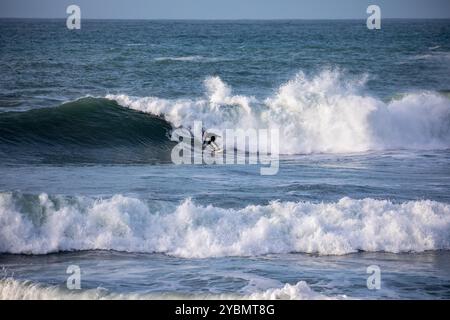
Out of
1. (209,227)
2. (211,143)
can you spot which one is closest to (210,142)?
(211,143)

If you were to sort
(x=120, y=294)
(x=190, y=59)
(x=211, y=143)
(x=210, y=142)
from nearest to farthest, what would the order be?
(x=120, y=294) → (x=211, y=143) → (x=210, y=142) → (x=190, y=59)

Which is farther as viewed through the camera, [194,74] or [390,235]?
[194,74]

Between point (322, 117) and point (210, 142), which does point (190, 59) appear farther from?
point (210, 142)

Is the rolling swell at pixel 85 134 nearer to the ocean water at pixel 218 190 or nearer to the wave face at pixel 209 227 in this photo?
the ocean water at pixel 218 190

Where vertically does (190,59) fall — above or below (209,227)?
above

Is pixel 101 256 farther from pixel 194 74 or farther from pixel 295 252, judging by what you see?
pixel 194 74

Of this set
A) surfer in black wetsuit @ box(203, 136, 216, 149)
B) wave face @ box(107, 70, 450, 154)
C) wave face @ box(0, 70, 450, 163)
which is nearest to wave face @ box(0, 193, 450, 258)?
wave face @ box(0, 70, 450, 163)

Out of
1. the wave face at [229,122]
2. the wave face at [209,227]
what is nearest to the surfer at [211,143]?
the wave face at [229,122]
